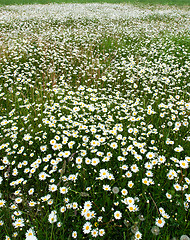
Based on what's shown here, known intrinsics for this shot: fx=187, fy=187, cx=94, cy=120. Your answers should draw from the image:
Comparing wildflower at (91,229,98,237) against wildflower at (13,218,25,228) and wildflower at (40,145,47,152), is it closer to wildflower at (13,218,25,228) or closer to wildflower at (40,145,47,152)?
wildflower at (13,218,25,228)

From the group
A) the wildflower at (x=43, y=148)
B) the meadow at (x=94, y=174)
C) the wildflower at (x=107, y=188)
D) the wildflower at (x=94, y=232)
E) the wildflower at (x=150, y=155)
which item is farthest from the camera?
the wildflower at (x=43, y=148)

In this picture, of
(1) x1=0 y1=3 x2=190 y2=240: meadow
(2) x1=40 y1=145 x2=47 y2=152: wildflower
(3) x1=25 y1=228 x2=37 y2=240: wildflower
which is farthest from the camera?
(2) x1=40 y1=145 x2=47 y2=152: wildflower

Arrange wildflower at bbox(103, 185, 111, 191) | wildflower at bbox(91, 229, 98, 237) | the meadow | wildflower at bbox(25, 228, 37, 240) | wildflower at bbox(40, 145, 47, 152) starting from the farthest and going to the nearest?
wildflower at bbox(40, 145, 47, 152)
wildflower at bbox(103, 185, 111, 191)
the meadow
wildflower at bbox(91, 229, 98, 237)
wildflower at bbox(25, 228, 37, 240)

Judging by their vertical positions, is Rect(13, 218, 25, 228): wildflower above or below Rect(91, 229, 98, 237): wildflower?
above

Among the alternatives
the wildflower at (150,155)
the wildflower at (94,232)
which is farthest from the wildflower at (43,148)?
the wildflower at (150,155)

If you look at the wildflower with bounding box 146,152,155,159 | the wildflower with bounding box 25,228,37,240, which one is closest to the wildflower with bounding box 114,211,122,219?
the wildflower with bounding box 25,228,37,240

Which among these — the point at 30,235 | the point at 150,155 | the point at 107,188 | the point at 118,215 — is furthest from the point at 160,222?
the point at 30,235

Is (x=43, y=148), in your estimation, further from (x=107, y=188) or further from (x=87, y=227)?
(x=87, y=227)

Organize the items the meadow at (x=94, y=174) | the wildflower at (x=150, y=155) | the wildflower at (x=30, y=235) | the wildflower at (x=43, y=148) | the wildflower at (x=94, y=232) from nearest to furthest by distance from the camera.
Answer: the wildflower at (x=30, y=235)
the wildflower at (x=94, y=232)
the meadow at (x=94, y=174)
the wildflower at (x=150, y=155)
the wildflower at (x=43, y=148)

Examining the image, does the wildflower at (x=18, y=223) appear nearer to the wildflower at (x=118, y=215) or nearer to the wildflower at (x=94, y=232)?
the wildflower at (x=94, y=232)

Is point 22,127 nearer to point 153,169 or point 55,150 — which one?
point 55,150

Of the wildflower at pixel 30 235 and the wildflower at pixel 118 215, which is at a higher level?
the wildflower at pixel 30 235

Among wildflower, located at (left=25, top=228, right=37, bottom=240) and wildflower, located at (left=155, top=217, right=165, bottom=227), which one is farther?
wildflower, located at (left=155, top=217, right=165, bottom=227)

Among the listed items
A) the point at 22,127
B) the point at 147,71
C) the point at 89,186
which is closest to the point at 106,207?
the point at 89,186
